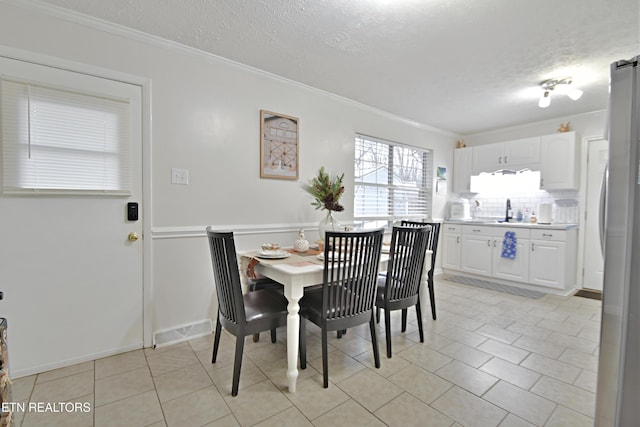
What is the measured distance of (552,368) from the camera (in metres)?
2.05

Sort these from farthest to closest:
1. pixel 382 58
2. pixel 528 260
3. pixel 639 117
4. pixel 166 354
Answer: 1. pixel 528 260
2. pixel 382 58
3. pixel 166 354
4. pixel 639 117

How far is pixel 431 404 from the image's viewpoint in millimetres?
1662

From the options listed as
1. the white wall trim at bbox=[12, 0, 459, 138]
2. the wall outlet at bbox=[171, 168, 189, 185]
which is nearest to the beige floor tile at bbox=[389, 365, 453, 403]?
the wall outlet at bbox=[171, 168, 189, 185]

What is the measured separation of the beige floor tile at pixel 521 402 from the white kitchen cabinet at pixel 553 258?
2.56 m

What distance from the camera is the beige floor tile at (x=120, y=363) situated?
194cm

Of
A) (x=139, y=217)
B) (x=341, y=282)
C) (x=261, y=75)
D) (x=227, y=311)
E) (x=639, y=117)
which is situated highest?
(x=261, y=75)

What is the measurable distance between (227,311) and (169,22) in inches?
80.1

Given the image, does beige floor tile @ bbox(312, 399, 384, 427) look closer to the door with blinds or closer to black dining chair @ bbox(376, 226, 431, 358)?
black dining chair @ bbox(376, 226, 431, 358)

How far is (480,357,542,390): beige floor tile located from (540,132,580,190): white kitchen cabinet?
2995 millimetres

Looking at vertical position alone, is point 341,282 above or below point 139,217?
below

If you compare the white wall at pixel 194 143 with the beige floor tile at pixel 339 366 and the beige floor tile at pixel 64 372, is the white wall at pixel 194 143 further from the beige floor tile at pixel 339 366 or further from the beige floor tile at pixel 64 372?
the beige floor tile at pixel 339 366

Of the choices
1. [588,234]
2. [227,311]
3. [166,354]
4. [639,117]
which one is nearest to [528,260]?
[588,234]

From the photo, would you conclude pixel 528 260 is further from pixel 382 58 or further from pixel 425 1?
pixel 425 1

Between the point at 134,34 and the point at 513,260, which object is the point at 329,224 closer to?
the point at 134,34
